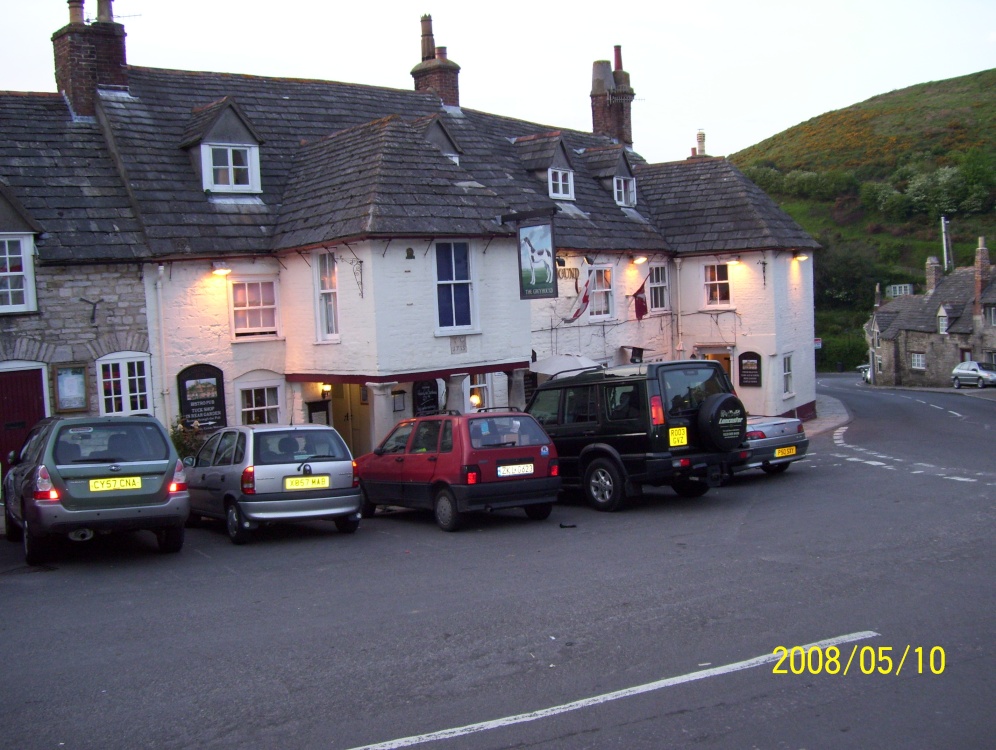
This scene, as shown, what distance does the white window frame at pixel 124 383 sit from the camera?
1836cm

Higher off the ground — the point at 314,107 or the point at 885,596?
the point at 314,107

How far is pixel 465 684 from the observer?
6.64 meters

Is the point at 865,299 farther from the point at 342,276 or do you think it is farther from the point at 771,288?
the point at 342,276

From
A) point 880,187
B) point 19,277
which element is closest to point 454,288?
point 19,277

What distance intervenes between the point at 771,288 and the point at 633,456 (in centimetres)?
1521

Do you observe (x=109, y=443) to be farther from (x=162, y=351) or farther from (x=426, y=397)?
(x=426, y=397)

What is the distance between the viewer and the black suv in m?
14.3

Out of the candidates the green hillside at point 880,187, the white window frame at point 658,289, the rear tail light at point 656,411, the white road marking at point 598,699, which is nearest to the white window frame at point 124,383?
the rear tail light at point 656,411

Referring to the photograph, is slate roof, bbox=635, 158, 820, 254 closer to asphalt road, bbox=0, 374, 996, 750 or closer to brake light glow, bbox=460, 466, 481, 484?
asphalt road, bbox=0, 374, 996, 750

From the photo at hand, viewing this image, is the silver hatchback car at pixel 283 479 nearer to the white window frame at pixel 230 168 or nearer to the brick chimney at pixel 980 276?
the white window frame at pixel 230 168

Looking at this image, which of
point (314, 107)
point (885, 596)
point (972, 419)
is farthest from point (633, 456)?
point (972, 419)

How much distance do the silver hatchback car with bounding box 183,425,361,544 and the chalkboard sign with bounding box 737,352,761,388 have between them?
58.6ft

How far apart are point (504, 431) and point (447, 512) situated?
138 centimetres

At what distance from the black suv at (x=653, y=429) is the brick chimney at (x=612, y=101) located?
21.1 metres
